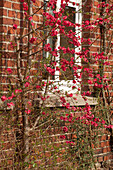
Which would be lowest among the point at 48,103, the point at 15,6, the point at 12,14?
the point at 48,103

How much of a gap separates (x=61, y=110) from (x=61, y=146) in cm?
54

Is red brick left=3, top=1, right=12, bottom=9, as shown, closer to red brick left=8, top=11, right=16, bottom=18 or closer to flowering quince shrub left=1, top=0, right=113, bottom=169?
red brick left=8, top=11, right=16, bottom=18

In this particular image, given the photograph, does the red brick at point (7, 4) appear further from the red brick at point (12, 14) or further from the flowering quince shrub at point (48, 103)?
the flowering quince shrub at point (48, 103)

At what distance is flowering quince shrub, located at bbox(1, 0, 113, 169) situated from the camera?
4223 millimetres

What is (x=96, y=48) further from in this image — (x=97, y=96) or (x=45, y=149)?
(x=45, y=149)

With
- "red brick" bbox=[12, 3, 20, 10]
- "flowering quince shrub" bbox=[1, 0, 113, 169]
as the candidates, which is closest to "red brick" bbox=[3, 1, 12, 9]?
"red brick" bbox=[12, 3, 20, 10]

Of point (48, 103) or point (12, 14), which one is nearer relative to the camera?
point (12, 14)

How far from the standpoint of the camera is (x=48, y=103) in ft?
14.8

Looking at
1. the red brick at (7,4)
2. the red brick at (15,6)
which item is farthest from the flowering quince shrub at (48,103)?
the red brick at (7,4)

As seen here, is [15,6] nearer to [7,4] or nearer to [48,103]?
[7,4]

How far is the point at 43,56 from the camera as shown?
4852 mm

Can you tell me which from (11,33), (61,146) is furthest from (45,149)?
(11,33)

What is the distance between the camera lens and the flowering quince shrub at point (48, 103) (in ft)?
13.9

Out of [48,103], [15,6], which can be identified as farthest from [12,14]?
[48,103]
